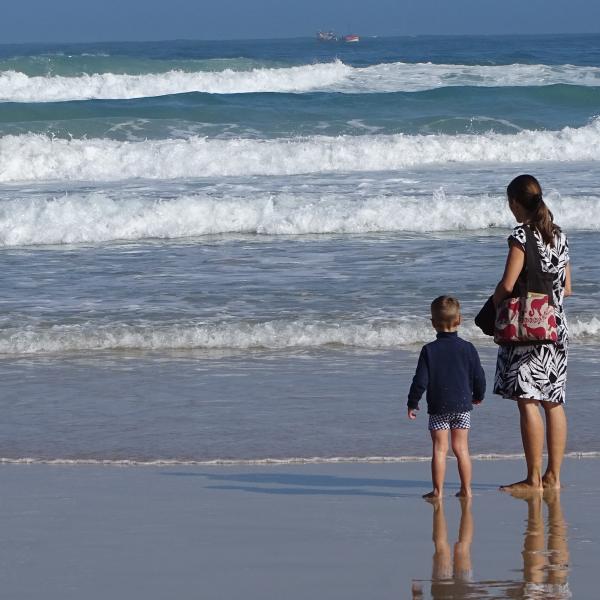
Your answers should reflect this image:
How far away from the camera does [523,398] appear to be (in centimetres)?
502

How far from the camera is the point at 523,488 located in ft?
16.3

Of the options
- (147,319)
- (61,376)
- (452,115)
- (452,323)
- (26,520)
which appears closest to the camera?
(26,520)

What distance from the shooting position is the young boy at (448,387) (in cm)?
483

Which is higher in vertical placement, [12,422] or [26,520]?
[12,422]

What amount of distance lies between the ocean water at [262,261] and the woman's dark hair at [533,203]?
1.30m

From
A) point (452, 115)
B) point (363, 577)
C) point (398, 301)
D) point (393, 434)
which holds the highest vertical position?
point (452, 115)

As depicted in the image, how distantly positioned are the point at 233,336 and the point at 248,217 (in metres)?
6.07

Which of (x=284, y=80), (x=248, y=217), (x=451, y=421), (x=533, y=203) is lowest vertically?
(x=451, y=421)

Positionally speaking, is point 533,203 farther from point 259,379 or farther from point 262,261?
point 262,261

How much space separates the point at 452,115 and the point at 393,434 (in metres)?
20.5

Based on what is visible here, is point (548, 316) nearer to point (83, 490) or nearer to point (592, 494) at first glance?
point (592, 494)

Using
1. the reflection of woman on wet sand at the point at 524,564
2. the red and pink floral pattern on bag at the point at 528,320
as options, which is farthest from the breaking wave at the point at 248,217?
the reflection of woman on wet sand at the point at 524,564

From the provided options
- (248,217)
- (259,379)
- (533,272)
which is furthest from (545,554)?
(248,217)

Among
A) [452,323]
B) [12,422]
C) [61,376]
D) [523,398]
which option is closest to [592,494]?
[523,398]
